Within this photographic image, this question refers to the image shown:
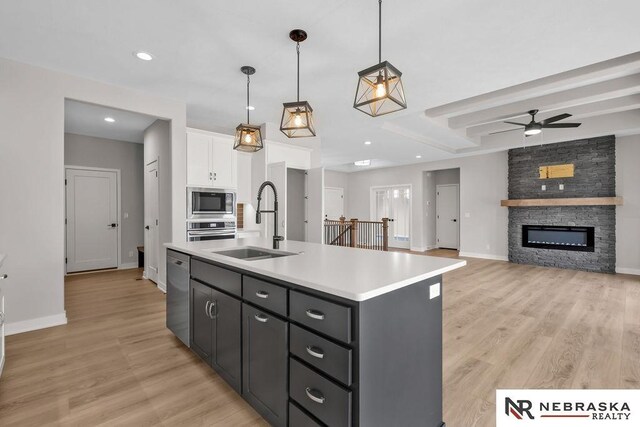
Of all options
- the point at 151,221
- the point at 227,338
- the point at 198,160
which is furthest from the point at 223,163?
the point at 227,338

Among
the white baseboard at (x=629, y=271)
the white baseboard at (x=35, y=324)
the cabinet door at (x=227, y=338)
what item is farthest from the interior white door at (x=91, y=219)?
the white baseboard at (x=629, y=271)

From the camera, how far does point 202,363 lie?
2.42 meters

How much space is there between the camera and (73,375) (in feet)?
7.38

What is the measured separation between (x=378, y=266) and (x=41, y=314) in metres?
3.64

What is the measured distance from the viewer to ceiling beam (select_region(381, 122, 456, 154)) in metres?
5.46

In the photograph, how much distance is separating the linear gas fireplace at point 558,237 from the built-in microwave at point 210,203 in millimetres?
6486

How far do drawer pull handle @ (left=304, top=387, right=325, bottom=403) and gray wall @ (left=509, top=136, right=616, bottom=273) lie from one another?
7228mm

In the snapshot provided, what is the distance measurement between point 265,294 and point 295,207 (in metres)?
4.19

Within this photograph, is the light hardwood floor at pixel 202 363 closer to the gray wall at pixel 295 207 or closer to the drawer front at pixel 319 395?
the drawer front at pixel 319 395

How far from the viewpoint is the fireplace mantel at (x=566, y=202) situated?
5801mm

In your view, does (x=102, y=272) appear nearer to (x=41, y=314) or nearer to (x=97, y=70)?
(x=41, y=314)

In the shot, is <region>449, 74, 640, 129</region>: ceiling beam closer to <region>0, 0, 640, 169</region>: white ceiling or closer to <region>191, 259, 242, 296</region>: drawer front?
<region>0, 0, 640, 169</region>: white ceiling

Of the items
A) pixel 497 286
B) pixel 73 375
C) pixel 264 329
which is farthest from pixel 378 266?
pixel 497 286

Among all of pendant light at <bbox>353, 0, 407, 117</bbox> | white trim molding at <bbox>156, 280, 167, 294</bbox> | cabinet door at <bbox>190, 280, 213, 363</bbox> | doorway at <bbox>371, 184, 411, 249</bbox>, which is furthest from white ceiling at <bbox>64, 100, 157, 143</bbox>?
doorway at <bbox>371, 184, 411, 249</bbox>
